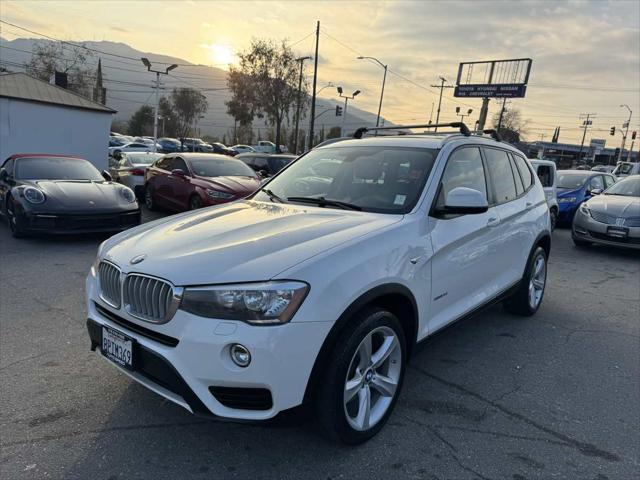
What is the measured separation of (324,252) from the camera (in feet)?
7.80

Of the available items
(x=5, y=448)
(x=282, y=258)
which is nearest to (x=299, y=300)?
(x=282, y=258)

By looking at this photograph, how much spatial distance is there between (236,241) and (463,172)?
6.54 ft

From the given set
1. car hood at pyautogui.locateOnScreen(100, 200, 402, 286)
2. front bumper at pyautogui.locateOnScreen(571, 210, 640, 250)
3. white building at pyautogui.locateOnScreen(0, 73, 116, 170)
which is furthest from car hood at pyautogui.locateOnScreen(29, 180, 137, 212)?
white building at pyautogui.locateOnScreen(0, 73, 116, 170)

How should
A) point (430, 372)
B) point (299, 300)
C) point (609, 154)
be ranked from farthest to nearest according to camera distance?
point (609, 154), point (430, 372), point (299, 300)

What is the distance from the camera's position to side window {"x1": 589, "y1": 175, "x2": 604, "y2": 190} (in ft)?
41.8

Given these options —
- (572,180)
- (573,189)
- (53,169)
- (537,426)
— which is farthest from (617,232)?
(53,169)

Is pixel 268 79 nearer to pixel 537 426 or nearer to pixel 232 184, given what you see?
pixel 232 184

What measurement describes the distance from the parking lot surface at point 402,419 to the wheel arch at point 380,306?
21cm

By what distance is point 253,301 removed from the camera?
85.3 inches

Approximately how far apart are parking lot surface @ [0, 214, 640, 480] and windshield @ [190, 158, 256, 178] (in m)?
5.92

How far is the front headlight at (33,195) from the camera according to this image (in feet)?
24.3

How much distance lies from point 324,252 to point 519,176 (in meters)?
3.19

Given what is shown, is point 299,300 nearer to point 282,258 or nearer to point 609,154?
point 282,258

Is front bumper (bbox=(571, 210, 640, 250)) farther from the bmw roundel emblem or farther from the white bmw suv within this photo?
the bmw roundel emblem
